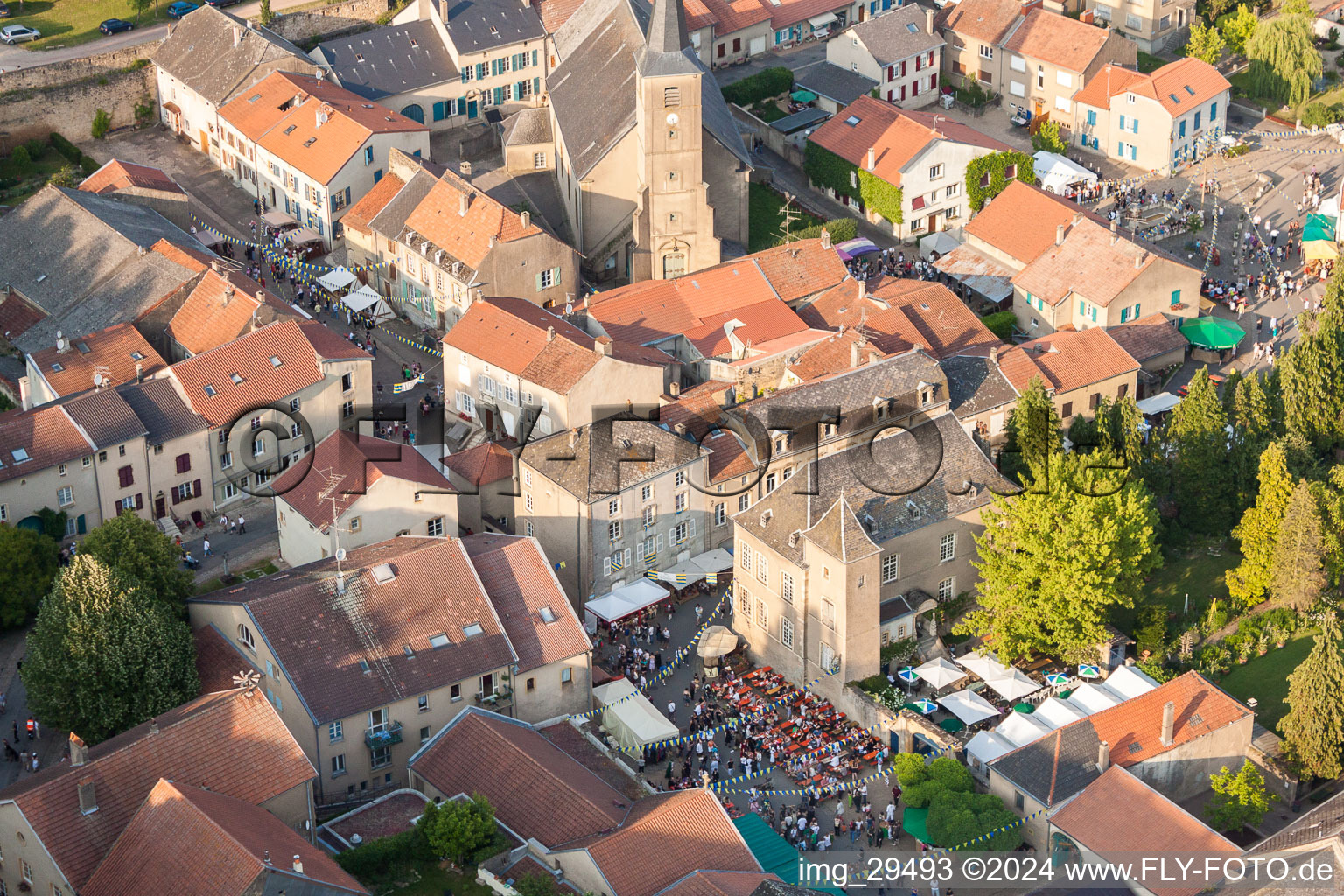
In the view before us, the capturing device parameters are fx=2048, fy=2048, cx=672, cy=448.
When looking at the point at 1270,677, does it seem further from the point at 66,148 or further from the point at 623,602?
the point at 66,148

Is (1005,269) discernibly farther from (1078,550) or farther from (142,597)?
(142,597)

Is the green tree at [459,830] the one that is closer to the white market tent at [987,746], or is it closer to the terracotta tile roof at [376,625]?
the terracotta tile roof at [376,625]

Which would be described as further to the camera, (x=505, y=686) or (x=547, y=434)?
(x=547, y=434)

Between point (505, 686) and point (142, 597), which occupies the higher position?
point (142, 597)

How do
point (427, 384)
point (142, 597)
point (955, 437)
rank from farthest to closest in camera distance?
point (427, 384), point (955, 437), point (142, 597)

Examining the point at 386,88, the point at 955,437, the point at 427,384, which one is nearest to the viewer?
the point at 955,437

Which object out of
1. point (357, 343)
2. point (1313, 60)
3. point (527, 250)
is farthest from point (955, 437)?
point (1313, 60)
